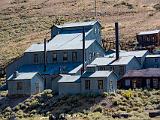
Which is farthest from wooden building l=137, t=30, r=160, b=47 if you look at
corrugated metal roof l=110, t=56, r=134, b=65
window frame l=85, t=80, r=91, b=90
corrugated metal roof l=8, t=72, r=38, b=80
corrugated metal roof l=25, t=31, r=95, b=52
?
window frame l=85, t=80, r=91, b=90

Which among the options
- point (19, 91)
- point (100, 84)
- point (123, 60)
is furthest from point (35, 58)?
point (100, 84)

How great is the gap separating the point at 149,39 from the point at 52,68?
20175mm

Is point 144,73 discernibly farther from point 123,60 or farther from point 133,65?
point 123,60

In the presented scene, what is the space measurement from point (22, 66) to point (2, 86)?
431 cm

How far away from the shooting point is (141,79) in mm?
75062

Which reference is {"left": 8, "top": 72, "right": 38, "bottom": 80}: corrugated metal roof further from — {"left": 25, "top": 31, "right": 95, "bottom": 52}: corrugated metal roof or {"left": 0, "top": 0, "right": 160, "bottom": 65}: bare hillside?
{"left": 0, "top": 0, "right": 160, "bottom": 65}: bare hillside

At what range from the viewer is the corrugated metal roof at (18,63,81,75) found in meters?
80.5

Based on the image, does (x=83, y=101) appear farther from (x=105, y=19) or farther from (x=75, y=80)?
(x=105, y=19)

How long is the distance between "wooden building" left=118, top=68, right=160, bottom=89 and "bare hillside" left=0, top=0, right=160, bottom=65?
26983 mm

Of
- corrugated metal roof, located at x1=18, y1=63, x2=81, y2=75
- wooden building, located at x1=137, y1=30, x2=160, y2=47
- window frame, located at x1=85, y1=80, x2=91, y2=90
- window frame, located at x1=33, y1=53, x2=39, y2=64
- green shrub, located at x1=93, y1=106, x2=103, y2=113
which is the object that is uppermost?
wooden building, located at x1=137, y1=30, x2=160, y2=47

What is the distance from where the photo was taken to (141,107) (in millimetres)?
63969

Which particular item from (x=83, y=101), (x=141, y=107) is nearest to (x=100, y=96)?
(x=83, y=101)

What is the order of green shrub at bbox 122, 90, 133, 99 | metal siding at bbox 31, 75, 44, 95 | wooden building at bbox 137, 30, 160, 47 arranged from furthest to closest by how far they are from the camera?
wooden building at bbox 137, 30, 160, 47 < metal siding at bbox 31, 75, 44, 95 < green shrub at bbox 122, 90, 133, 99

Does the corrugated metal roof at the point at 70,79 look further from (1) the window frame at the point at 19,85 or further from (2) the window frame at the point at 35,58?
(2) the window frame at the point at 35,58
